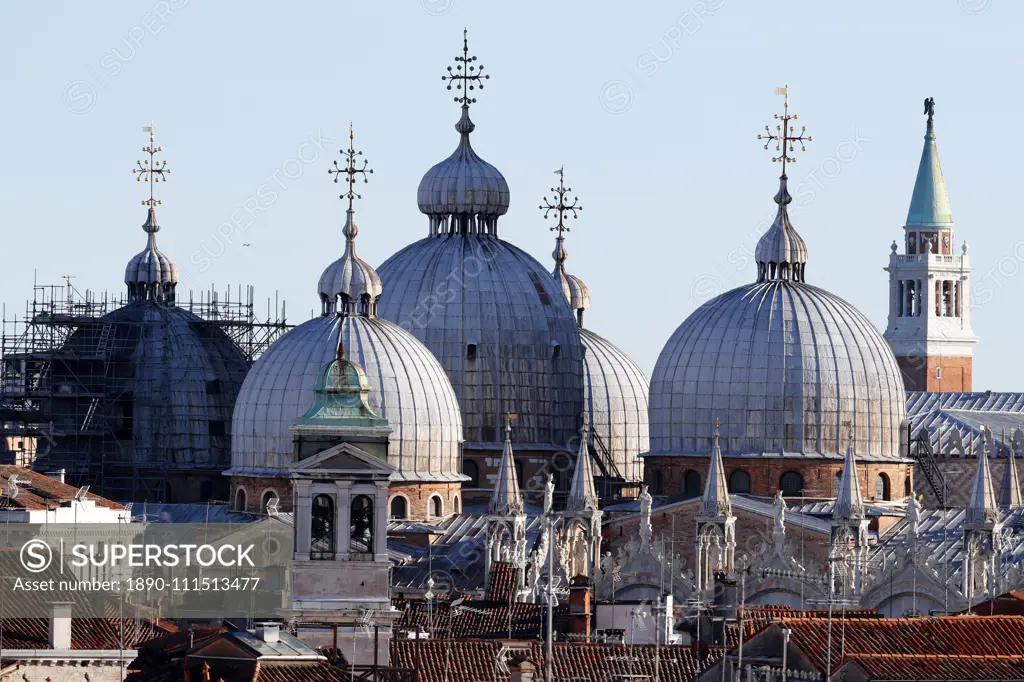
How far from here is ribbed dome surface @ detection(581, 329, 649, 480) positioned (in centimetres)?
11262

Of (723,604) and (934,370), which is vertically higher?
(934,370)

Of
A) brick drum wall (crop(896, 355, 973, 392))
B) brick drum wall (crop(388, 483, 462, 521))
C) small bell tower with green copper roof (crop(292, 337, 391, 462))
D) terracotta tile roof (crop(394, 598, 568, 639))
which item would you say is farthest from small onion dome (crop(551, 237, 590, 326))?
brick drum wall (crop(896, 355, 973, 392))

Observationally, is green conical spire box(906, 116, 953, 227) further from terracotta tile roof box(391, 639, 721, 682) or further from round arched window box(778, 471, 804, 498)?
terracotta tile roof box(391, 639, 721, 682)

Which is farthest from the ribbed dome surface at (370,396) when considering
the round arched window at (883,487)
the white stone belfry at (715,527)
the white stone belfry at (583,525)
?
the round arched window at (883,487)

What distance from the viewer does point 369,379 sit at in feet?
322

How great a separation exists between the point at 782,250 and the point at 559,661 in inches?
1433

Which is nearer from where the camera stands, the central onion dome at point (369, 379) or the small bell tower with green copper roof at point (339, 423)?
the small bell tower with green copper roof at point (339, 423)

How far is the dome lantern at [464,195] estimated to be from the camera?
108 m

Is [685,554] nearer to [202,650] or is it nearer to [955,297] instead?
[202,650]

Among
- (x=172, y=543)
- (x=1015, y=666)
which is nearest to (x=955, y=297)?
(x=172, y=543)

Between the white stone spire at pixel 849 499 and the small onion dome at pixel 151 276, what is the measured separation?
1145 inches

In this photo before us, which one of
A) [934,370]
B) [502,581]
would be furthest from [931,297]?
[502,581]

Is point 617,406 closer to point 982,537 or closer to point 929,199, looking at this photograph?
point 982,537

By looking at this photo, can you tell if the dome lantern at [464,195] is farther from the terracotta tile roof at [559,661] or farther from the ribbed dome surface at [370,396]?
the terracotta tile roof at [559,661]
